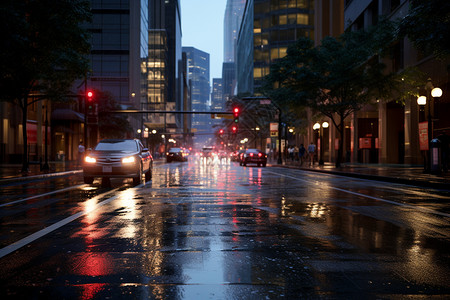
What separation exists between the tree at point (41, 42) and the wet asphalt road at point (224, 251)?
8.22m

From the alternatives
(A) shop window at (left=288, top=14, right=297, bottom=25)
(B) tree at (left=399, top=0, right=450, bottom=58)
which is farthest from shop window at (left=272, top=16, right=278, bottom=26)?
(B) tree at (left=399, top=0, right=450, bottom=58)

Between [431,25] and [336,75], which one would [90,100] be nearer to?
[336,75]

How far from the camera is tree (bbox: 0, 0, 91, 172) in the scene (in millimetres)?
15656

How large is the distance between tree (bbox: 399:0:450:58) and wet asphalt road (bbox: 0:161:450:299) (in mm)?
6698

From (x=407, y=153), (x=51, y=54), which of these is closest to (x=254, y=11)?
(x=407, y=153)

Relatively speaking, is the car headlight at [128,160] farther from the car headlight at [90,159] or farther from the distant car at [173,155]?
the distant car at [173,155]

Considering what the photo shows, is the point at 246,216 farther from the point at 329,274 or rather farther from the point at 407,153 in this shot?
the point at 407,153

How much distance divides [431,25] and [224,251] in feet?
40.1

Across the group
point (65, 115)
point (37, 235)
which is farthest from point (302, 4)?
point (37, 235)

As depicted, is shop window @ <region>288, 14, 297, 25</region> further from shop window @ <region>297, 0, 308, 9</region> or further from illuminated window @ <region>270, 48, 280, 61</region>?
illuminated window @ <region>270, 48, 280, 61</region>

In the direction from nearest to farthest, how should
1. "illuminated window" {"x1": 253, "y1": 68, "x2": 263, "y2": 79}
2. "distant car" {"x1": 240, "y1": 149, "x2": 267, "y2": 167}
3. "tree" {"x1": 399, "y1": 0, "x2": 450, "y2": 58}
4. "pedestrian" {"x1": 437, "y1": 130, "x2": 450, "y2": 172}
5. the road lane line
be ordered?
the road lane line < "tree" {"x1": 399, "y1": 0, "x2": 450, "y2": 58} < "pedestrian" {"x1": 437, "y1": 130, "x2": 450, "y2": 172} < "distant car" {"x1": 240, "y1": 149, "x2": 267, "y2": 167} < "illuminated window" {"x1": 253, "y1": 68, "x2": 263, "y2": 79}

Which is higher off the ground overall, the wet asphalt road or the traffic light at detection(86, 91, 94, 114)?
the traffic light at detection(86, 91, 94, 114)

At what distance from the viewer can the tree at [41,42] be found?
15656 mm

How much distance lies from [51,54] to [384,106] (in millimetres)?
26827
